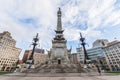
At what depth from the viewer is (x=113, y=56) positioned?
67438mm

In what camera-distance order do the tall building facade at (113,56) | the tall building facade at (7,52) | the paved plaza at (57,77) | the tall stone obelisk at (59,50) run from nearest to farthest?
the paved plaza at (57,77) < the tall stone obelisk at (59,50) < the tall building facade at (7,52) < the tall building facade at (113,56)

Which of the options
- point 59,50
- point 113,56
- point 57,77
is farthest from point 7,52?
point 113,56

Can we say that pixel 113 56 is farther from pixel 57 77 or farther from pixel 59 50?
pixel 57 77

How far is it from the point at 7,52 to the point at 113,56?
7779 cm

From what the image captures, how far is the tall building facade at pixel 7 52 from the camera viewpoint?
62559 millimetres

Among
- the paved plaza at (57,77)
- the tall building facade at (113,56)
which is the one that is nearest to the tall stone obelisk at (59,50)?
the paved plaza at (57,77)

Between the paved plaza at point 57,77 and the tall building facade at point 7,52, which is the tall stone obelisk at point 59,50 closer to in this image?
the paved plaza at point 57,77

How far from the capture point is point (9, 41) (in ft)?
230

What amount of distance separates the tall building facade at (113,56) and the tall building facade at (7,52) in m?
73.8

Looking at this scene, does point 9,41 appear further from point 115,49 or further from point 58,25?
point 115,49

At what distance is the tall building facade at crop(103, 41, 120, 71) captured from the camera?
6400cm

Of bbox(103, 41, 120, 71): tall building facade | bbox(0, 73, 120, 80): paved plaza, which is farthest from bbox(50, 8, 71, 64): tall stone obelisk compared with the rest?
bbox(103, 41, 120, 71): tall building facade

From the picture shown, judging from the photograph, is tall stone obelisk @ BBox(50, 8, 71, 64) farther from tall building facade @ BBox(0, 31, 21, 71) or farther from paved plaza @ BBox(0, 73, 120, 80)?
tall building facade @ BBox(0, 31, 21, 71)

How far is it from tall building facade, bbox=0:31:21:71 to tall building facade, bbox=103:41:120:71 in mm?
73779
